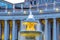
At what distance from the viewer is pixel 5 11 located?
7650 cm

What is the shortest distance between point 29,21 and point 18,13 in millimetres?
48882

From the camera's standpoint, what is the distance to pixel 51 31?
72.5 m

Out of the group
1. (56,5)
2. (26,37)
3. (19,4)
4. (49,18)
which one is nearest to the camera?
(26,37)

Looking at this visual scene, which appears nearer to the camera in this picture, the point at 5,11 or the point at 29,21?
the point at 29,21

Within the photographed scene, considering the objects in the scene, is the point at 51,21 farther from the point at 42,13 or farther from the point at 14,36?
the point at 14,36

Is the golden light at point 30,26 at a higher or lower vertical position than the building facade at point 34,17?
higher

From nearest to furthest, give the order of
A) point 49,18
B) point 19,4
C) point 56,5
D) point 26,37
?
1. point 26,37
2. point 49,18
3. point 56,5
4. point 19,4

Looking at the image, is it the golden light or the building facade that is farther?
the building facade

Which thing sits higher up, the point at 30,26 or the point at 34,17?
the point at 30,26

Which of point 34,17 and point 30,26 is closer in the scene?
point 30,26

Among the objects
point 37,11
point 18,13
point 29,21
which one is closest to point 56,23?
point 37,11

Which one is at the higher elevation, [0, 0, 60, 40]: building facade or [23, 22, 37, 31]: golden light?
[23, 22, 37, 31]: golden light

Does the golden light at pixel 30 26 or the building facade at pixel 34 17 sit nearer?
the golden light at pixel 30 26

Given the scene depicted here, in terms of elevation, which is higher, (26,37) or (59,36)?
(26,37)
